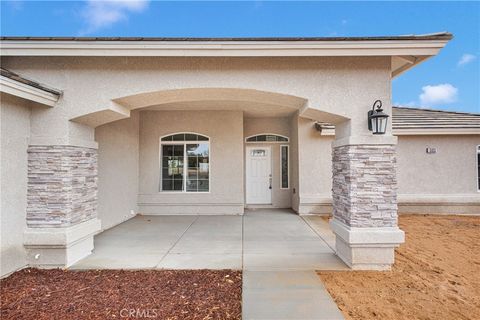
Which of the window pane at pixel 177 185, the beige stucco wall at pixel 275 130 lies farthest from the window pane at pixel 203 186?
the beige stucco wall at pixel 275 130

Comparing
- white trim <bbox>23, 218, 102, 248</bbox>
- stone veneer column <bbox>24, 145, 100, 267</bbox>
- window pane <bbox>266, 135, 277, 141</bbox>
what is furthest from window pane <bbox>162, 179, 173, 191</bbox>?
white trim <bbox>23, 218, 102, 248</bbox>

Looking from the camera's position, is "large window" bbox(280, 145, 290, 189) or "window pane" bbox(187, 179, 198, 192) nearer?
"window pane" bbox(187, 179, 198, 192)

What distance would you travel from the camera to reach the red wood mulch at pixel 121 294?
3006 millimetres

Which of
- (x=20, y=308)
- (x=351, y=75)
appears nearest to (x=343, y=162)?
(x=351, y=75)

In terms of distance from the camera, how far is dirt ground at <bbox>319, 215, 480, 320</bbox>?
122 inches

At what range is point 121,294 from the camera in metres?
3.42

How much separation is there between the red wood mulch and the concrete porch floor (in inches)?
14.5

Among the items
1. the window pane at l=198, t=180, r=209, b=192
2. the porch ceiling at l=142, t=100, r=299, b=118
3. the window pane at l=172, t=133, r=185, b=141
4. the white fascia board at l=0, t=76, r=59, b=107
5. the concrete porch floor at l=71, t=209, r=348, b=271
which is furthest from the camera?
the window pane at l=172, t=133, r=185, b=141

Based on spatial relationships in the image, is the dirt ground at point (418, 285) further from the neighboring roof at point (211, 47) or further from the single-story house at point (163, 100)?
the neighboring roof at point (211, 47)

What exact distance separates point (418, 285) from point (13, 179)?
6.25m

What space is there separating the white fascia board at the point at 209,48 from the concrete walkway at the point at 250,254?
3466 mm

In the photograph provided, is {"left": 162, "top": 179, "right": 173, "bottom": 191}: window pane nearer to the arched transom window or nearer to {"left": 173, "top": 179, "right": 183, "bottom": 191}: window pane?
{"left": 173, "top": 179, "right": 183, "bottom": 191}: window pane

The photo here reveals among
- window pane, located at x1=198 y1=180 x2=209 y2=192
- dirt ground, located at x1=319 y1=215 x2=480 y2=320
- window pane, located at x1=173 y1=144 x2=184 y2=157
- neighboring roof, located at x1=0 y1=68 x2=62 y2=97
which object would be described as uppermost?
neighboring roof, located at x1=0 y1=68 x2=62 y2=97

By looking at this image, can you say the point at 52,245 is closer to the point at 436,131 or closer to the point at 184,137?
the point at 184,137
